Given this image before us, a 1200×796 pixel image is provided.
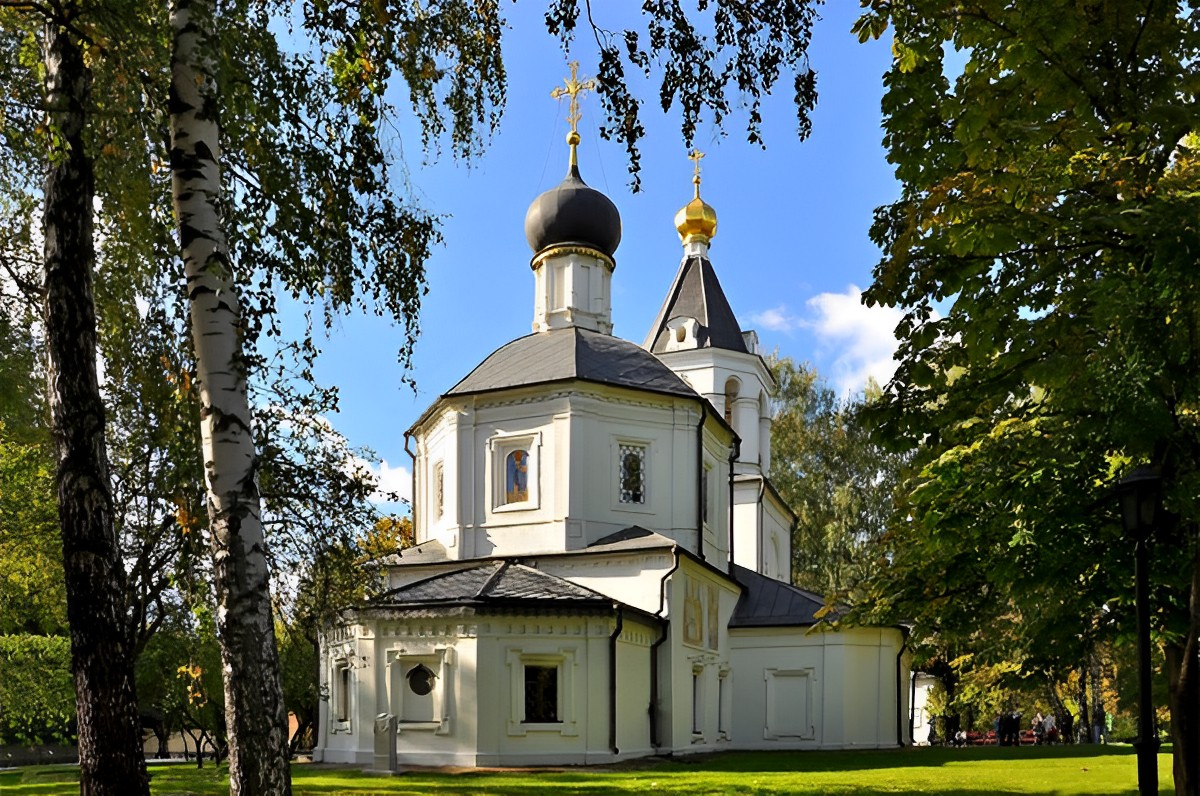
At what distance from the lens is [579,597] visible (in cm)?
2095

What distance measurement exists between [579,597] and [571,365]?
19.3ft

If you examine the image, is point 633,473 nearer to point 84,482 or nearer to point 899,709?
point 899,709

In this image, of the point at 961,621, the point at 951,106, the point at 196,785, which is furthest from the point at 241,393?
the point at 196,785

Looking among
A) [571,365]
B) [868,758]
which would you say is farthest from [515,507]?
[868,758]

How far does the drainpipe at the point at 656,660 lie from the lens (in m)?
22.7

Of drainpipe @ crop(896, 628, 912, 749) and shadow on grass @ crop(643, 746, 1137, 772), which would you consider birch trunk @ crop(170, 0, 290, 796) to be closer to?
shadow on grass @ crop(643, 746, 1137, 772)

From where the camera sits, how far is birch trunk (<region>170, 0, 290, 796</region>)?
648 cm

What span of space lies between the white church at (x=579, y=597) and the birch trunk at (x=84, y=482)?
10.1 m

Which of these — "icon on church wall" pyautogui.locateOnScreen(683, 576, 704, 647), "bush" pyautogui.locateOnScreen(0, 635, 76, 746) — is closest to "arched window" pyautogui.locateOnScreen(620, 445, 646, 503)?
"icon on church wall" pyautogui.locateOnScreen(683, 576, 704, 647)

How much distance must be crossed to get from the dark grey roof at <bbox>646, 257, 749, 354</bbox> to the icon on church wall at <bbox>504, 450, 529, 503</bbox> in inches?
448

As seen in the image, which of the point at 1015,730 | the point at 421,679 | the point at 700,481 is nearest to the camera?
the point at 421,679

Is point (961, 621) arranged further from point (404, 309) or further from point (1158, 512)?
point (404, 309)

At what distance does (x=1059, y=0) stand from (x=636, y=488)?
17.8m

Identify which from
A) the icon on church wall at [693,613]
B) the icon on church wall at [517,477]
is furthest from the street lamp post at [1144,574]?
the icon on church wall at [517,477]
